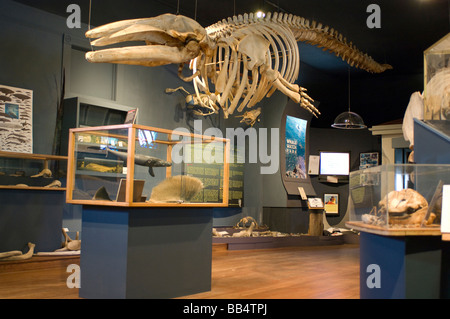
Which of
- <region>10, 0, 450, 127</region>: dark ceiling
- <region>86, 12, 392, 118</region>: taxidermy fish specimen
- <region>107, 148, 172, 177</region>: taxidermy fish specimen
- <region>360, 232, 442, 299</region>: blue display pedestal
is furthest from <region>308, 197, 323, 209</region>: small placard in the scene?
<region>360, 232, 442, 299</region>: blue display pedestal

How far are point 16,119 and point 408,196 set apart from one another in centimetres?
550

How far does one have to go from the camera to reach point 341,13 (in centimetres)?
989

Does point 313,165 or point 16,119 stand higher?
point 16,119

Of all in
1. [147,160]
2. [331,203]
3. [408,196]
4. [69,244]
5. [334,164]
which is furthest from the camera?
[331,203]

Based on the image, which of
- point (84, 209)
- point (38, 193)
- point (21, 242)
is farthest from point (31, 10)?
point (84, 209)

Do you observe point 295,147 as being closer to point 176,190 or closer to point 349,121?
point 349,121

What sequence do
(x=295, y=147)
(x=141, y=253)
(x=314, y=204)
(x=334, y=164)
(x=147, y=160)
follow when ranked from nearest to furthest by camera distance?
1. (x=141, y=253)
2. (x=147, y=160)
3. (x=314, y=204)
4. (x=295, y=147)
5. (x=334, y=164)

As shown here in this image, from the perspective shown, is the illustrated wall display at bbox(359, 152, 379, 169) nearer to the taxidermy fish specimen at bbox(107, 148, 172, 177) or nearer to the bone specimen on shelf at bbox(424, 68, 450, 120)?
the bone specimen on shelf at bbox(424, 68, 450, 120)

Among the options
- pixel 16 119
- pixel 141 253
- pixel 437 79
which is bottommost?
pixel 141 253

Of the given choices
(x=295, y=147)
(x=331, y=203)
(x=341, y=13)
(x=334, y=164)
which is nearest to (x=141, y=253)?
(x=341, y=13)

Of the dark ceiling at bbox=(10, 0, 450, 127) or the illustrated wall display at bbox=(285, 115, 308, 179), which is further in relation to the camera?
the illustrated wall display at bbox=(285, 115, 308, 179)

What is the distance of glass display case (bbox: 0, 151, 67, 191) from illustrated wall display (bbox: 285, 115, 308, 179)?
615cm

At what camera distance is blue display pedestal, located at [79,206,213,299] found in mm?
4066

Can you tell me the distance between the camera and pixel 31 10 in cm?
710
